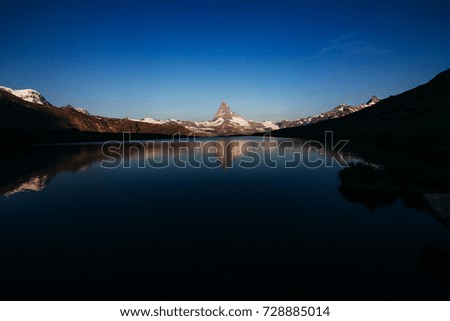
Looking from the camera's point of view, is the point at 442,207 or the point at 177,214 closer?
the point at 442,207

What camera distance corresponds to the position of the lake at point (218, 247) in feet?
40.6

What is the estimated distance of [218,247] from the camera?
55.0ft

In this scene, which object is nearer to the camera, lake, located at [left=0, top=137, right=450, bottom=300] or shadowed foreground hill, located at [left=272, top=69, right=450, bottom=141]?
lake, located at [left=0, top=137, right=450, bottom=300]

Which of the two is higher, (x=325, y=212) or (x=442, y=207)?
Answer: (x=442, y=207)

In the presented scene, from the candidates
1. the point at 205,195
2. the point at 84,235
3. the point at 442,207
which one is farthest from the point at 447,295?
the point at 205,195

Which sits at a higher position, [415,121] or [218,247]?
[415,121]

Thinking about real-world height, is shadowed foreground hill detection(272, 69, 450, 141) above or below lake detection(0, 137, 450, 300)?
above

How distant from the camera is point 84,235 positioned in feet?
62.3

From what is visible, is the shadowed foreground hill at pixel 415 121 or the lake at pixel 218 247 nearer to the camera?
the lake at pixel 218 247

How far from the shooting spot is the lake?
40.6 ft

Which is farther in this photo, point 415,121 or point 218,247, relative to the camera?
point 415,121

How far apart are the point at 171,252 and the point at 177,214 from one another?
7.57 meters

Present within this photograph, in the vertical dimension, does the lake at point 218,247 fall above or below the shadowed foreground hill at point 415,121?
below
